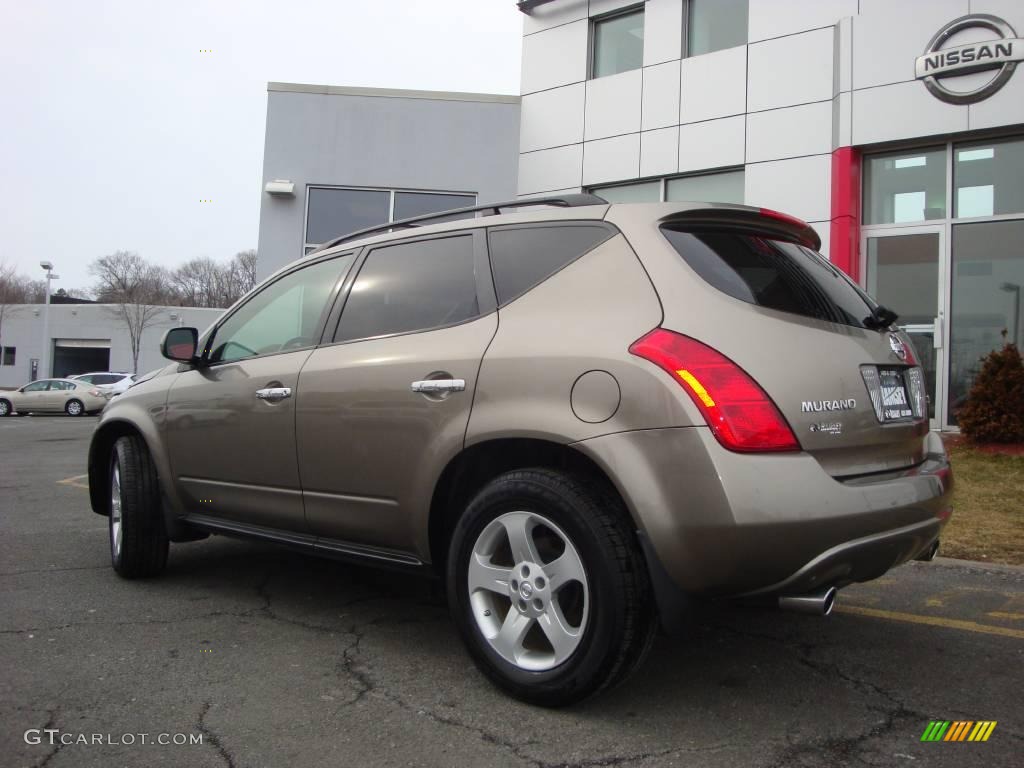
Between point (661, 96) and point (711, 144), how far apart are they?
134 cm

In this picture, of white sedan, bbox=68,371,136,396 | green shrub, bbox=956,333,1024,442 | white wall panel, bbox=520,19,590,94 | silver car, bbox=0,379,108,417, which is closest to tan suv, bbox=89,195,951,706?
green shrub, bbox=956,333,1024,442

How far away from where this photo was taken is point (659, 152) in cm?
1341

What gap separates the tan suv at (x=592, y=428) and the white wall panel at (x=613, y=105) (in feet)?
36.2

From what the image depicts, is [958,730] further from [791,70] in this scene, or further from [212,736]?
[791,70]

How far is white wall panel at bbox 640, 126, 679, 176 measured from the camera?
1326 cm

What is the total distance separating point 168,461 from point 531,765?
280 centimetres

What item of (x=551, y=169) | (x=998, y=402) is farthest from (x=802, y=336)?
(x=551, y=169)

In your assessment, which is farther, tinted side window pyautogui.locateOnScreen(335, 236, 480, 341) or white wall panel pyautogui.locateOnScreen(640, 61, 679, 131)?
white wall panel pyautogui.locateOnScreen(640, 61, 679, 131)

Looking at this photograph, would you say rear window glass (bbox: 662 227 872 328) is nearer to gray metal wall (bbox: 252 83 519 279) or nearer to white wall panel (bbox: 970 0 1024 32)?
white wall panel (bbox: 970 0 1024 32)

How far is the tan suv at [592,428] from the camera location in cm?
241

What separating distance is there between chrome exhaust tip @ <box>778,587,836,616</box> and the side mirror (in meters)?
3.17

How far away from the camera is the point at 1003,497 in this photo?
6.90 metres

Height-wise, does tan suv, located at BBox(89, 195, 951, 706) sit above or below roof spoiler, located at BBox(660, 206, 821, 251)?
below

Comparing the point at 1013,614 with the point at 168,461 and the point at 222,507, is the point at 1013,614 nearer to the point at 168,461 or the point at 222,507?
the point at 222,507
